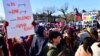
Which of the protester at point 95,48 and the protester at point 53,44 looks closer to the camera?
the protester at point 53,44

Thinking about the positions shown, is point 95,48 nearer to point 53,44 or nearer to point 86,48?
point 86,48

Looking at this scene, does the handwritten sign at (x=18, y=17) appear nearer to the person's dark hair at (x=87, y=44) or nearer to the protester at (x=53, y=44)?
the protester at (x=53, y=44)

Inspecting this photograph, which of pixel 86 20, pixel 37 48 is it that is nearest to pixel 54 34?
pixel 37 48

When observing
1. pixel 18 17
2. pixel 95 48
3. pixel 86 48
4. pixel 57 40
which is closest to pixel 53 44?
pixel 57 40

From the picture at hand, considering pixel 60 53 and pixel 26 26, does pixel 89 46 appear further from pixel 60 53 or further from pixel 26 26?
pixel 26 26

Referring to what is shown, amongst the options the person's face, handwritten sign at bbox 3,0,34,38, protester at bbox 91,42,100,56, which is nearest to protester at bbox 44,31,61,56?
the person's face

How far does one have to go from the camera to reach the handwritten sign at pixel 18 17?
5.44 meters

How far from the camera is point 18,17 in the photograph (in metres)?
5.66

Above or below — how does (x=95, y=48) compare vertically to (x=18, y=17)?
below

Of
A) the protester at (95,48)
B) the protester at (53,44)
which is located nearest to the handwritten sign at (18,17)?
the protester at (53,44)

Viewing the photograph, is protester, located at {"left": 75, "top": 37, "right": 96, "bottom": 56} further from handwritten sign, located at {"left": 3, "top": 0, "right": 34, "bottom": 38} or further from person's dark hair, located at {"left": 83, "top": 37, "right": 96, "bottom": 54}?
handwritten sign, located at {"left": 3, "top": 0, "right": 34, "bottom": 38}

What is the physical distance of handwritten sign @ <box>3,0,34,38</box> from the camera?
5.44m

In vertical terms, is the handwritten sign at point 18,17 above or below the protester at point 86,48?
above

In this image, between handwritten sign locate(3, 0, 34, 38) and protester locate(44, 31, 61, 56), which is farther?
protester locate(44, 31, 61, 56)
